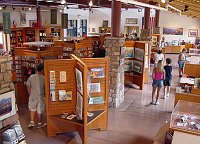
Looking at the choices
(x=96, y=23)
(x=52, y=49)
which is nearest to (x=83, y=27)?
(x=96, y=23)

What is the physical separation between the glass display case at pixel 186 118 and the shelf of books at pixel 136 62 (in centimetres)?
549

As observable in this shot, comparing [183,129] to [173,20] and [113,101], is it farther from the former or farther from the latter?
[173,20]

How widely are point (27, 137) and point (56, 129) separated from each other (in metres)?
0.74

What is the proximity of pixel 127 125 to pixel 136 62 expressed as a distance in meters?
4.41

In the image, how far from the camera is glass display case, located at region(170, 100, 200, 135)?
13.1 ft

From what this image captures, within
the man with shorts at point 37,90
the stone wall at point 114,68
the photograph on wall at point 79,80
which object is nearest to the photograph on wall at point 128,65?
the stone wall at point 114,68

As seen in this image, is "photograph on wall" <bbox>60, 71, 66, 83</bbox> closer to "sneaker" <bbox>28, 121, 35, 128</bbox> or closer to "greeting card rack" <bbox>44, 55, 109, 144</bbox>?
"greeting card rack" <bbox>44, 55, 109, 144</bbox>

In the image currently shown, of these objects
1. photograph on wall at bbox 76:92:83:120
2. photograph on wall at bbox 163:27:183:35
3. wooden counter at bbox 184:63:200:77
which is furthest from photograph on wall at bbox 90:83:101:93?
photograph on wall at bbox 163:27:183:35

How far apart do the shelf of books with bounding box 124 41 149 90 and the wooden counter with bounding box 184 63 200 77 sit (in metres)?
1.99

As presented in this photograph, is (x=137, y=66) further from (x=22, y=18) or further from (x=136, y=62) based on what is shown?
(x=22, y=18)

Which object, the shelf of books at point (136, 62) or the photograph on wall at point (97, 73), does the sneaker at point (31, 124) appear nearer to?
the photograph on wall at point (97, 73)

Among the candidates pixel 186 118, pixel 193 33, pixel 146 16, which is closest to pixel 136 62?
pixel 146 16

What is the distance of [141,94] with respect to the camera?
33.0 feet

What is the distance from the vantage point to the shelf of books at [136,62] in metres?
10.5
